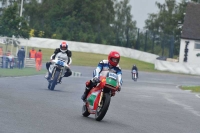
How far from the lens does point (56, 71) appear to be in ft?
72.4

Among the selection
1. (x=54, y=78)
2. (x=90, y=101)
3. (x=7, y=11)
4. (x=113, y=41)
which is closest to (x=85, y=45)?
(x=113, y=41)

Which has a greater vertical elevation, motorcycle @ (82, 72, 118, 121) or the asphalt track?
motorcycle @ (82, 72, 118, 121)

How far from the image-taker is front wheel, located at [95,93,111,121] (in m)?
12.5

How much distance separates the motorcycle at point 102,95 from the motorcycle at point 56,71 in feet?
28.7

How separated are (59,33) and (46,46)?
26.5 ft

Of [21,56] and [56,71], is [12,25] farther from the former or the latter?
[56,71]

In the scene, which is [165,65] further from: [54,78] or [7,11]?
[54,78]

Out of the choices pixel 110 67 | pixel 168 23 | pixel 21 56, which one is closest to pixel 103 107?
pixel 110 67

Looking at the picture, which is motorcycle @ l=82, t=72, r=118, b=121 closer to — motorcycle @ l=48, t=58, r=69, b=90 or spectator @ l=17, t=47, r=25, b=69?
motorcycle @ l=48, t=58, r=69, b=90

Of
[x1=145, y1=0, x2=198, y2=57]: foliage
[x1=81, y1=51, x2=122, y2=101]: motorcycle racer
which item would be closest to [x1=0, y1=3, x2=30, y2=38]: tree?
[x1=145, y1=0, x2=198, y2=57]: foliage

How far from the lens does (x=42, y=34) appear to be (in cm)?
7450

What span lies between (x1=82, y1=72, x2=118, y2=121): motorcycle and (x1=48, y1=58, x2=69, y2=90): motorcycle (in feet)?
28.7

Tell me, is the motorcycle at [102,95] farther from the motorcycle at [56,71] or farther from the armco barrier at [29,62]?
the armco barrier at [29,62]

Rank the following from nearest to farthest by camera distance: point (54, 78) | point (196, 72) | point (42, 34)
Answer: point (54, 78) → point (196, 72) → point (42, 34)
